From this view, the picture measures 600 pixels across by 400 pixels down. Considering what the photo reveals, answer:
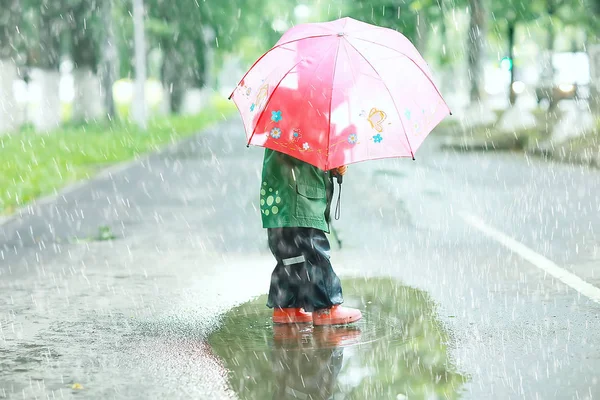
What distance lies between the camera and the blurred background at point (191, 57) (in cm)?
2577

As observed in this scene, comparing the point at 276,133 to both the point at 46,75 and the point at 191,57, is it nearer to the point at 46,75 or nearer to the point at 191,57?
the point at 46,75

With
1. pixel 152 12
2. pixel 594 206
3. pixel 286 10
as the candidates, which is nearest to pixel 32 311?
pixel 594 206

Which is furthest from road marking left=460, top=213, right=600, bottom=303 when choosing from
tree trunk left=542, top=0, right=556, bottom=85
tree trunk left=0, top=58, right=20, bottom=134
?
tree trunk left=542, top=0, right=556, bottom=85

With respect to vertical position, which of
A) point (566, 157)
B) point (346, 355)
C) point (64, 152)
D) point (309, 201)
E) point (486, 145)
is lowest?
point (346, 355)

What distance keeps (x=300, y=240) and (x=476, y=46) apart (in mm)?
28421

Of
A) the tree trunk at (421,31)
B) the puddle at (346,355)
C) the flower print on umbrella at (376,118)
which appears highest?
the tree trunk at (421,31)

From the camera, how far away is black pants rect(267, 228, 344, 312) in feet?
20.5

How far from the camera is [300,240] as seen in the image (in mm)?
6246

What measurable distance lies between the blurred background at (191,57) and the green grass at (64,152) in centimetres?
10

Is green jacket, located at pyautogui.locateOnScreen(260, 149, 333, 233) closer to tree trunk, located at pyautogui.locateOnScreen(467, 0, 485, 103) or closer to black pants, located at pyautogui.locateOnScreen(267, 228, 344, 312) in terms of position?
black pants, located at pyautogui.locateOnScreen(267, 228, 344, 312)

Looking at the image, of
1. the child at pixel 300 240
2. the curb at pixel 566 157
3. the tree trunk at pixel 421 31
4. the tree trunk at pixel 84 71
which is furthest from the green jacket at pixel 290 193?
the tree trunk at pixel 421 31

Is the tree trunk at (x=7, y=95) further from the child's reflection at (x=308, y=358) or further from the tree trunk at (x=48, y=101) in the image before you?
the child's reflection at (x=308, y=358)

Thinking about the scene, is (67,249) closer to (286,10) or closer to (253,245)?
(253,245)

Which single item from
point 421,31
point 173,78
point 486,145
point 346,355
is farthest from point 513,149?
point 173,78
